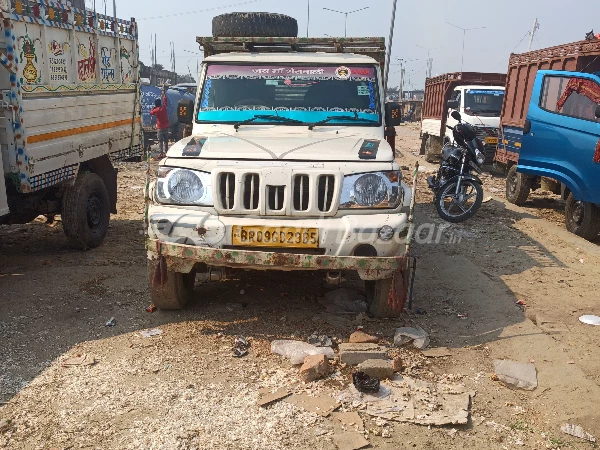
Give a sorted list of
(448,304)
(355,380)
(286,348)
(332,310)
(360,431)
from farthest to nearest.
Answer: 1. (448,304)
2. (332,310)
3. (286,348)
4. (355,380)
5. (360,431)

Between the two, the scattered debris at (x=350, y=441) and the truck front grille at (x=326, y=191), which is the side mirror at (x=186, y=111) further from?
the scattered debris at (x=350, y=441)

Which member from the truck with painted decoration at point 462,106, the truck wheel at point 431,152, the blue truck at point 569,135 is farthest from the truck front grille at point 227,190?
the truck wheel at point 431,152

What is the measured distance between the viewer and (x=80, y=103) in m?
5.94

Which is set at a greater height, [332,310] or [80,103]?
[80,103]

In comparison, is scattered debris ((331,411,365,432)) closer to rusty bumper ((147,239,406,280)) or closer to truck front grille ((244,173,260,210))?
rusty bumper ((147,239,406,280))

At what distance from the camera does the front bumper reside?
12.0 ft

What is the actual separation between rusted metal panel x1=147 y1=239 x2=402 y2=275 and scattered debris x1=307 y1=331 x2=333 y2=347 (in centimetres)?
58

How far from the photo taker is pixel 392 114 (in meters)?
5.26

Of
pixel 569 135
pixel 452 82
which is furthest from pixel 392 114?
pixel 452 82

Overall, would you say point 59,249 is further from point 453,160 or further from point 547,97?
point 547,97

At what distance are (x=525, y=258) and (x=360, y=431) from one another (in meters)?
4.05

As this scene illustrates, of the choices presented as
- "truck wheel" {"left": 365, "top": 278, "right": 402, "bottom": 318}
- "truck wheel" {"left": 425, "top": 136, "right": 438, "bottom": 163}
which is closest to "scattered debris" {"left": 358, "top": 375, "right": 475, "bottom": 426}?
"truck wheel" {"left": 365, "top": 278, "right": 402, "bottom": 318}

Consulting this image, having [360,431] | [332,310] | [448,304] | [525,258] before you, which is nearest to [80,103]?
[332,310]

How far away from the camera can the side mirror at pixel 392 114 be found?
5203 mm
